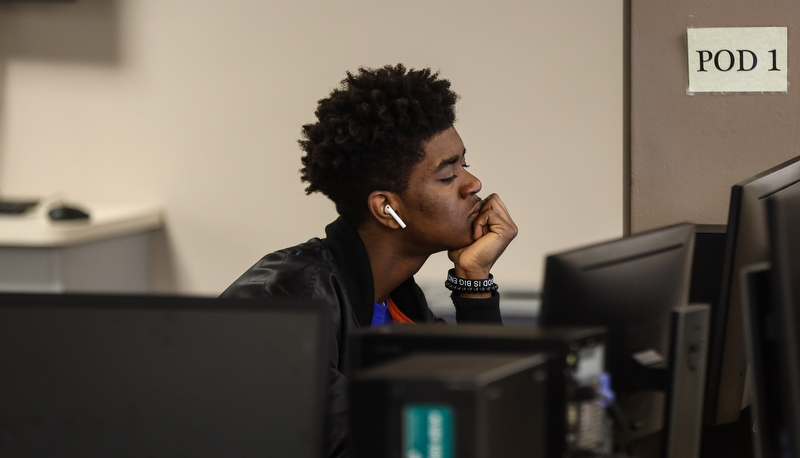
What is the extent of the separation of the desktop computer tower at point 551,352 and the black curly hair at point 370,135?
2.63ft

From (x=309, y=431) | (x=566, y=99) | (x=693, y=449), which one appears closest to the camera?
(x=309, y=431)

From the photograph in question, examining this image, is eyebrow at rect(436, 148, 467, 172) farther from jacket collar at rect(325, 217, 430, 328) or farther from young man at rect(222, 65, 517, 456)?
jacket collar at rect(325, 217, 430, 328)

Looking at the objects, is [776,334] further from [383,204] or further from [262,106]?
[262,106]

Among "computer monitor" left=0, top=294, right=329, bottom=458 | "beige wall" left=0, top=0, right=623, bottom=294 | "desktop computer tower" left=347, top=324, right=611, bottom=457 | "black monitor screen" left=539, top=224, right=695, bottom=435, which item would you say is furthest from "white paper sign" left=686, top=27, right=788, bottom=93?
"computer monitor" left=0, top=294, right=329, bottom=458

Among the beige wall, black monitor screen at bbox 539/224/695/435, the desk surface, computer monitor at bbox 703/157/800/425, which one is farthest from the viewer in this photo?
the beige wall

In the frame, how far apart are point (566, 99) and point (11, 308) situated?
1775 mm

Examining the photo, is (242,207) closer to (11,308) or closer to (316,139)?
(316,139)

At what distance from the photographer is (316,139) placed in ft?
5.05

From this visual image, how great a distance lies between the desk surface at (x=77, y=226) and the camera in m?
1.98

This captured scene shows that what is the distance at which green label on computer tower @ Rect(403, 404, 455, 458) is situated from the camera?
0.57m

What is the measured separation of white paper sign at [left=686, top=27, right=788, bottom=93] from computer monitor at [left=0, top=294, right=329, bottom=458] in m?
1.71

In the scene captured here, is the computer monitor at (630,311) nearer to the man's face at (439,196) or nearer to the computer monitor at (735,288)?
the computer monitor at (735,288)

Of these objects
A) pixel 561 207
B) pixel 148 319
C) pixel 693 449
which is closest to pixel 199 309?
pixel 148 319

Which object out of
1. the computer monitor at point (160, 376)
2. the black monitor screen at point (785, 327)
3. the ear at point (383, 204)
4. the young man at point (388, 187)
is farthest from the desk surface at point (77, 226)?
the black monitor screen at point (785, 327)
